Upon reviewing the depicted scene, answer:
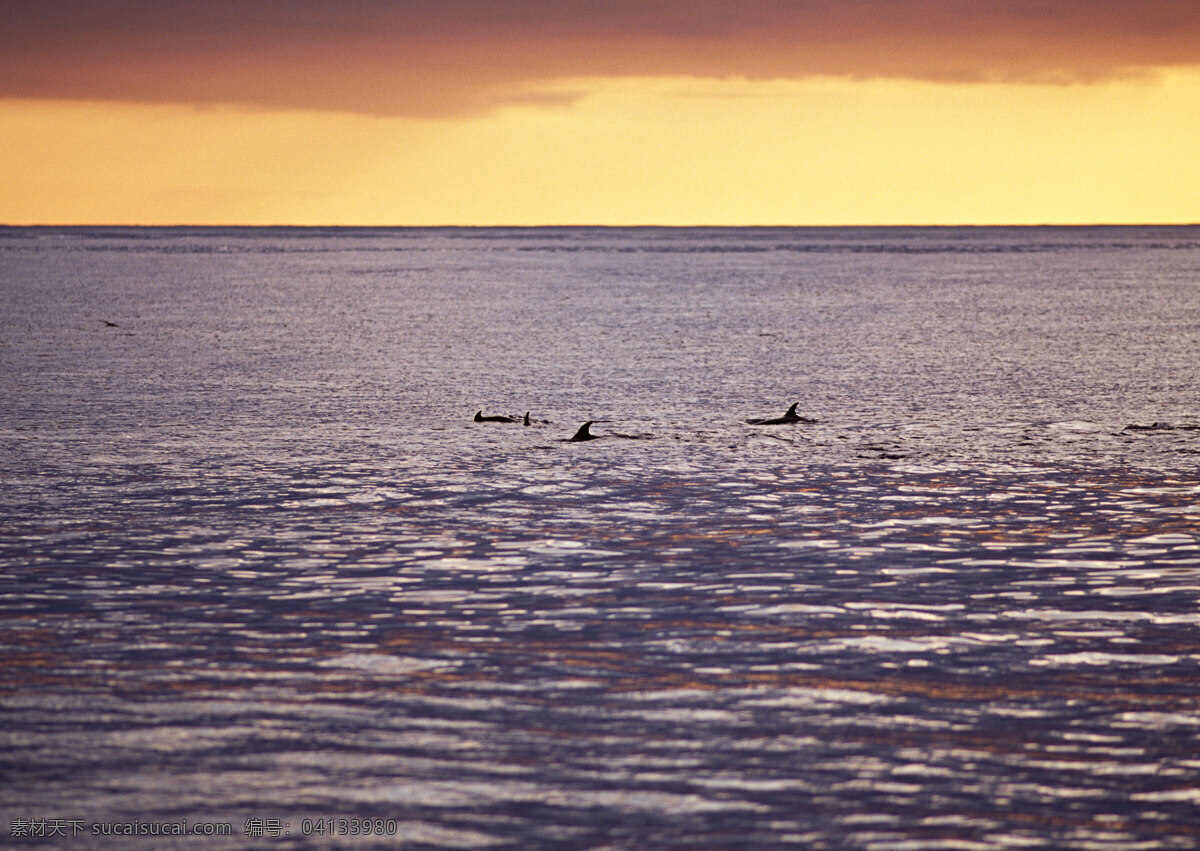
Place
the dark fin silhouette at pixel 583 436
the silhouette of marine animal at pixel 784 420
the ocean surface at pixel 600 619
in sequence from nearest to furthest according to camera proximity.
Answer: the ocean surface at pixel 600 619 < the dark fin silhouette at pixel 583 436 < the silhouette of marine animal at pixel 784 420

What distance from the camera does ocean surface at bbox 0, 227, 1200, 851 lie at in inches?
374

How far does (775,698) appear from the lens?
11781 millimetres

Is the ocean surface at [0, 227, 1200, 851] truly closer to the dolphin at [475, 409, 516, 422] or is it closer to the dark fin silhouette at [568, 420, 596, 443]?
the dolphin at [475, 409, 516, 422]

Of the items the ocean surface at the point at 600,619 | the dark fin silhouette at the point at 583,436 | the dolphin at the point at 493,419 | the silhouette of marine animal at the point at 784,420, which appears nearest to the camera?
the ocean surface at the point at 600,619

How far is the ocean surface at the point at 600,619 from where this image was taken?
9.51 metres

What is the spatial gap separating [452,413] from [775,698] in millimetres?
22754

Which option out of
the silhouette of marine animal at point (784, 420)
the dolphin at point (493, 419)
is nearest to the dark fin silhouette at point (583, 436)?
the dolphin at point (493, 419)

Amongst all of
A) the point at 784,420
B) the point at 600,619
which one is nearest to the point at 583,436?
the point at 784,420

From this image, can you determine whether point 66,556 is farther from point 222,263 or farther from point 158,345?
point 222,263

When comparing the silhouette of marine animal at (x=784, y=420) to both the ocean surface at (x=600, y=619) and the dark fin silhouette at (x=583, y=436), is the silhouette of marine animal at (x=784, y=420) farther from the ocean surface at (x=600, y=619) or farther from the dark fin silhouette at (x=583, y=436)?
the dark fin silhouette at (x=583, y=436)

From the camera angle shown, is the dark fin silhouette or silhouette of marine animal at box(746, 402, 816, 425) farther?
silhouette of marine animal at box(746, 402, 816, 425)

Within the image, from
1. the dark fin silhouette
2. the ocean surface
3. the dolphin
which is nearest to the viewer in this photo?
the ocean surface

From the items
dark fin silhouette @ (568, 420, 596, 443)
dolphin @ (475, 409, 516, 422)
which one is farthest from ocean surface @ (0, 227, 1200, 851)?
dark fin silhouette @ (568, 420, 596, 443)

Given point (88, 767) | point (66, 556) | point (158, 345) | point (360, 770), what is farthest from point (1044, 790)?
point (158, 345)
